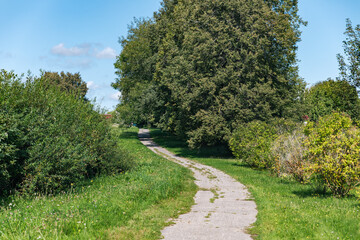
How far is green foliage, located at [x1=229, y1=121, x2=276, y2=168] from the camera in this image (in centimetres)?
1919

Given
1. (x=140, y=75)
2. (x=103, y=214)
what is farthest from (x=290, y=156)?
(x=140, y=75)

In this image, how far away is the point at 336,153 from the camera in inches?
415

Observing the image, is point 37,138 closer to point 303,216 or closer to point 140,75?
point 303,216

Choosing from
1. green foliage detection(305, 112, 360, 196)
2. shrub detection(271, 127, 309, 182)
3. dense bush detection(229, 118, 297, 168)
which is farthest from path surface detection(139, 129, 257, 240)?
dense bush detection(229, 118, 297, 168)

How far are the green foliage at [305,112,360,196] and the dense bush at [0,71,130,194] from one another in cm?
817

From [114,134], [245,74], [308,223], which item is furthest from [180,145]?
[308,223]

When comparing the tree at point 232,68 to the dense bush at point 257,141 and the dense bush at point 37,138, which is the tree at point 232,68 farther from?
the dense bush at point 37,138

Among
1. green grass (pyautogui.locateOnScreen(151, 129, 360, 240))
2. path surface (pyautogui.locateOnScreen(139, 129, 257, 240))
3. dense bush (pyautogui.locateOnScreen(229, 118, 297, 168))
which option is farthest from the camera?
dense bush (pyautogui.locateOnScreen(229, 118, 297, 168))

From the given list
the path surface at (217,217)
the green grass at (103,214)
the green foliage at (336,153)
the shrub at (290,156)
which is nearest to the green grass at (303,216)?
the path surface at (217,217)

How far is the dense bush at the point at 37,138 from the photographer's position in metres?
10.7

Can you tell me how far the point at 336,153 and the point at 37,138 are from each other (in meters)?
10.0

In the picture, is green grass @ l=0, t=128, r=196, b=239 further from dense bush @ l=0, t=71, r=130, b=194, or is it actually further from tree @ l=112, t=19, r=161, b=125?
tree @ l=112, t=19, r=161, b=125

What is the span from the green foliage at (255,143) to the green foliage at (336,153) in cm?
705

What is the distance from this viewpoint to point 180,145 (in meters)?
39.8
